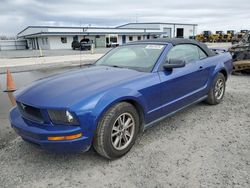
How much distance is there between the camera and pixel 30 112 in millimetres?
3070

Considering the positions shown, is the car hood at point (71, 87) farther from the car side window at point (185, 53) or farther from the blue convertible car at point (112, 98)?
the car side window at point (185, 53)

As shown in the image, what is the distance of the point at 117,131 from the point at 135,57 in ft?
4.87

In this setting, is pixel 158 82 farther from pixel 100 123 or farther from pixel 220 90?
pixel 220 90

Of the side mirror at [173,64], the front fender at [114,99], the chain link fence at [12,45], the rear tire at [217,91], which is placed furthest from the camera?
the chain link fence at [12,45]

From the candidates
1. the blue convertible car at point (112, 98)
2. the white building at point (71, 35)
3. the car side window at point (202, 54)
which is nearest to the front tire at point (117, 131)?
the blue convertible car at point (112, 98)

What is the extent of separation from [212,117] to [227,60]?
163 centimetres

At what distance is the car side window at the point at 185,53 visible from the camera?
4.14 metres

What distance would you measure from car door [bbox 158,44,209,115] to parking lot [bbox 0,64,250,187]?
1.58 ft

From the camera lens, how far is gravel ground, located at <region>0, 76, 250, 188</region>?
280 cm

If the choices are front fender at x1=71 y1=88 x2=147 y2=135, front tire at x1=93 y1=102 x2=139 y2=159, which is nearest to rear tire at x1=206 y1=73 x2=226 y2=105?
front tire at x1=93 y1=102 x2=139 y2=159

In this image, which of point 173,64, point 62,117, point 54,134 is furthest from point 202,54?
point 54,134

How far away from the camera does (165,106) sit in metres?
3.80

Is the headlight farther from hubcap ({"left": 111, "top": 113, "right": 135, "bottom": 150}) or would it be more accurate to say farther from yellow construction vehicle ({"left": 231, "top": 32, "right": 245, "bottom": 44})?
yellow construction vehicle ({"left": 231, "top": 32, "right": 245, "bottom": 44})

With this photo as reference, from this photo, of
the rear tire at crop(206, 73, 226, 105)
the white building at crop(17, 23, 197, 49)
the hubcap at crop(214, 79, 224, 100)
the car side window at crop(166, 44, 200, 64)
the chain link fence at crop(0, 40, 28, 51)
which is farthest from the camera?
the chain link fence at crop(0, 40, 28, 51)
